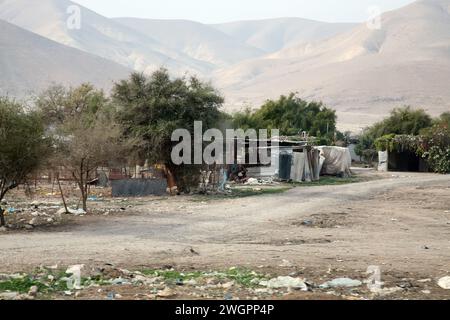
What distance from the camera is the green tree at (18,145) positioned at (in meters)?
15.5

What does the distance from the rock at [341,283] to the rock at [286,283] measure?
300 mm

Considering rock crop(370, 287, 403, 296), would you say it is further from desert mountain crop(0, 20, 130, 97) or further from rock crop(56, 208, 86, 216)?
desert mountain crop(0, 20, 130, 97)

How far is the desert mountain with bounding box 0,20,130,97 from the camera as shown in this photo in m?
103

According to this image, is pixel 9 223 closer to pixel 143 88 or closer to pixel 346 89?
pixel 143 88

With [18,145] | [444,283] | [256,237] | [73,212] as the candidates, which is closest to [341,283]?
[444,283]

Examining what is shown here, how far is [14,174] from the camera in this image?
15.9 metres

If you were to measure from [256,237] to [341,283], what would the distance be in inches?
209

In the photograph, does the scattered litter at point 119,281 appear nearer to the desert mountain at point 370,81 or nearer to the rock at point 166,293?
the rock at point 166,293

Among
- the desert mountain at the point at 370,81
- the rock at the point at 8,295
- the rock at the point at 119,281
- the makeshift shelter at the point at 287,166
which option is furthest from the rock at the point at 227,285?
the desert mountain at the point at 370,81

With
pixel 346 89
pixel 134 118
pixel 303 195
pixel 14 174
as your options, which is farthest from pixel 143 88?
pixel 346 89

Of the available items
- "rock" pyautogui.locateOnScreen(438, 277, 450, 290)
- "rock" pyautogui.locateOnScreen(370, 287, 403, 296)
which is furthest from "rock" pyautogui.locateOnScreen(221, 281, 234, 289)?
"rock" pyautogui.locateOnScreen(438, 277, 450, 290)

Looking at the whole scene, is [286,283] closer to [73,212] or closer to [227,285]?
[227,285]

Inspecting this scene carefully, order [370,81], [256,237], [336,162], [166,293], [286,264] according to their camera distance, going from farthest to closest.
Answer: [370,81] → [336,162] → [256,237] → [286,264] → [166,293]

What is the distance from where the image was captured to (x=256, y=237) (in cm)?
1429
